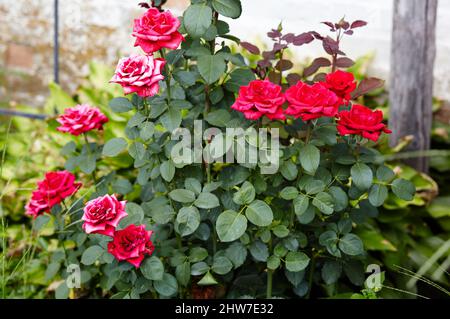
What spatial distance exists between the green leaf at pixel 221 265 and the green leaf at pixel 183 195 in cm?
19

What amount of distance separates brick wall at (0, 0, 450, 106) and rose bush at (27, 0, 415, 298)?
50.3 inches

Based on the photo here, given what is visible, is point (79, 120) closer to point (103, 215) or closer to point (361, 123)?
point (103, 215)

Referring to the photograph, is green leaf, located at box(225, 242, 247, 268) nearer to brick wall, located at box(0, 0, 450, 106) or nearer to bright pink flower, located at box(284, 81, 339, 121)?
bright pink flower, located at box(284, 81, 339, 121)

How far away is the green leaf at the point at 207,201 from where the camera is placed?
58.7 inches

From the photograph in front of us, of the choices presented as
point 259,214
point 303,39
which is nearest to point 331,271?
point 259,214

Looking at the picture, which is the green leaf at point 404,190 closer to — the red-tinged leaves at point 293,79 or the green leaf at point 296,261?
the green leaf at point 296,261

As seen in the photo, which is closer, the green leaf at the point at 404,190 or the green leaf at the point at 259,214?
the green leaf at the point at 259,214

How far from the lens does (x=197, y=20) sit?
A: 1.44 metres

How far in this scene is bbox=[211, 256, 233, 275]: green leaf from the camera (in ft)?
5.15

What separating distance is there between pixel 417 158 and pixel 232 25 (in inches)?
49.0

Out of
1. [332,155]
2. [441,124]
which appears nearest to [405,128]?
[441,124]

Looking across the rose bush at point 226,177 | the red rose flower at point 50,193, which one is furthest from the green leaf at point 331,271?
the red rose flower at point 50,193

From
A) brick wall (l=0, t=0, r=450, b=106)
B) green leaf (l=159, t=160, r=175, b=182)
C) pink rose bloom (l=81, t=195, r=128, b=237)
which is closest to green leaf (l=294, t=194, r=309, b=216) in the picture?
green leaf (l=159, t=160, r=175, b=182)

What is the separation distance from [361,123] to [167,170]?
52 cm
